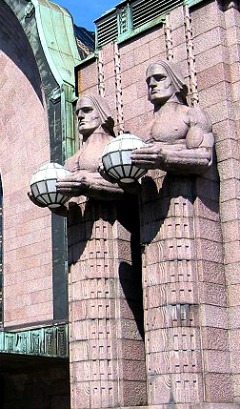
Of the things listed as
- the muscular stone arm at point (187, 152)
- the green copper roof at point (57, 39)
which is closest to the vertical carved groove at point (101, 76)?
the green copper roof at point (57, 39)

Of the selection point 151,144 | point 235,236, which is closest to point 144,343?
point 235,236

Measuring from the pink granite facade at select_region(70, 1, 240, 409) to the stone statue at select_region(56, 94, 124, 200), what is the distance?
0.58 meters

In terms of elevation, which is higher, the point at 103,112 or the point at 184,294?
the point at 103,112

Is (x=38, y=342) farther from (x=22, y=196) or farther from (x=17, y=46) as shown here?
(x=17, y=46)

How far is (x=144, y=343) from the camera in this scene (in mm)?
12422

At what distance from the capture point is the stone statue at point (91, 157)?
12195mm

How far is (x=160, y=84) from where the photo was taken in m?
12.0

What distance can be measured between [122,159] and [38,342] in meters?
4.69


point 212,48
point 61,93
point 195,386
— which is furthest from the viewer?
point 61,93

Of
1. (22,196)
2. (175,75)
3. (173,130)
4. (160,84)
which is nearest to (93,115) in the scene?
(160,84)

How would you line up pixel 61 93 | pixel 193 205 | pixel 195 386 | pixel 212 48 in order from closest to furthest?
pixel 195 386, pixel 193 205, pixel 212 48, pixel 61 93

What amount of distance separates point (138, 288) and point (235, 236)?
199 centimetres

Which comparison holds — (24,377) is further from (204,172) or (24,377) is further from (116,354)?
(204,172)

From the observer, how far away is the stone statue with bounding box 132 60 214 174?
1103cm
